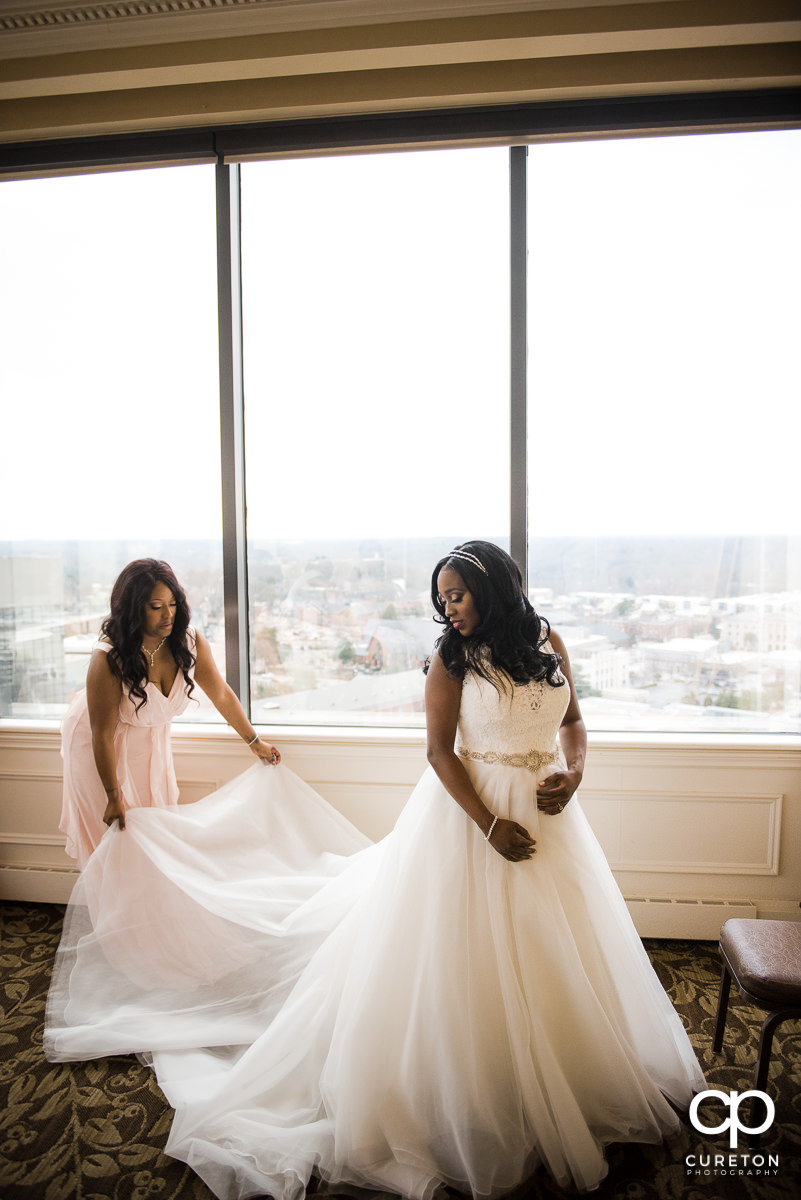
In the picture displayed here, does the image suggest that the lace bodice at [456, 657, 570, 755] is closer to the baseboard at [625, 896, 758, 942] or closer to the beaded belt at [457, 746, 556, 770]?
the beaded belt at [457, 746, 556, 770]

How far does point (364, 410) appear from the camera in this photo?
3.14 meters

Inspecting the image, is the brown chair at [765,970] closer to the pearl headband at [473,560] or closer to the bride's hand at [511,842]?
the bride's hand at [511,842]

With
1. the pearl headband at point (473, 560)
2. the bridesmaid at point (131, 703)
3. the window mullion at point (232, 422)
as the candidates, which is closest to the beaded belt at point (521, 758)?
the pearl headband at point (473, 560)

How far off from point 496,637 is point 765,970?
1130 mm

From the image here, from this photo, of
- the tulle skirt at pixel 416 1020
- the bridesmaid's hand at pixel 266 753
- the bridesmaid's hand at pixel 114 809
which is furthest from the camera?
the bridesmaid's hand at pixel 266 753

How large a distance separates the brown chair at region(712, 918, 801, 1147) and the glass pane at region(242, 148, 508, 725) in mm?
1495

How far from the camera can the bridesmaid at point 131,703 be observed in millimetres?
2486

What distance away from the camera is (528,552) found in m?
3.06

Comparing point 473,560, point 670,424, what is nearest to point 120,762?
point 473,560

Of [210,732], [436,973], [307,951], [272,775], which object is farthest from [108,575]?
[436,973]

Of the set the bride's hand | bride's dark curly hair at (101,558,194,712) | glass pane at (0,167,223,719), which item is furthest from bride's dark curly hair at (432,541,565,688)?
glass pane at (0,167,223,719)

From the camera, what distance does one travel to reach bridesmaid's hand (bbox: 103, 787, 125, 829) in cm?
245

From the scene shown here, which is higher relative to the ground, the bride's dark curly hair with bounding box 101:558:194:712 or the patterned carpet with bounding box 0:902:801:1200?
the bride's dark curly hair with bounding box 101:558:194:712

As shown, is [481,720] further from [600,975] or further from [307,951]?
[307,951]
